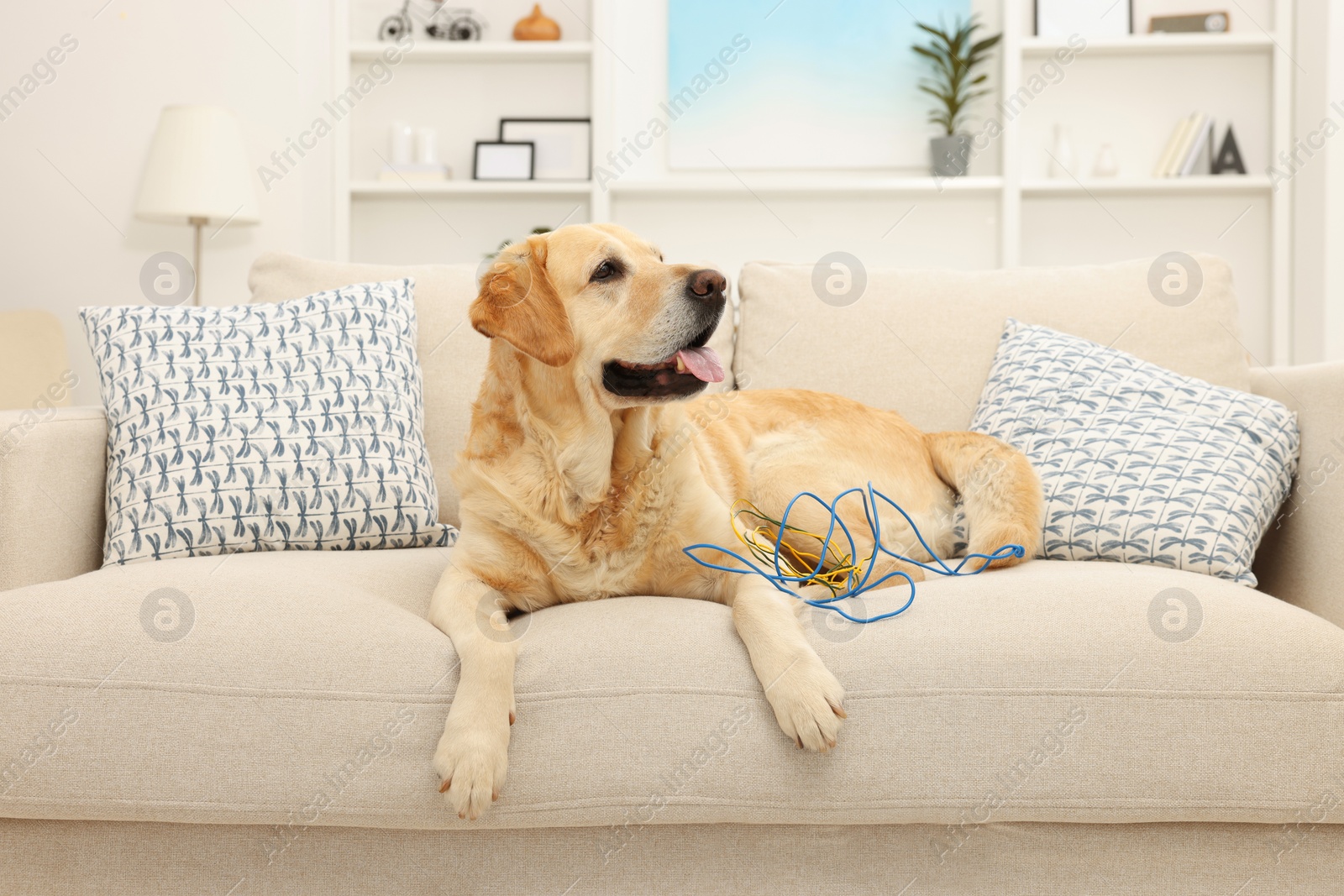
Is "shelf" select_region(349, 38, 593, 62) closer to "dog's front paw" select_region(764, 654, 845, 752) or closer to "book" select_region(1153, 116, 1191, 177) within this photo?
"book" select_region(1153, 116, 1191, 177)

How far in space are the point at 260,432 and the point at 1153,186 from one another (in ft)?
11.5

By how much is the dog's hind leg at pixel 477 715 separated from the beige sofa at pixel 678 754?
0.03 meters

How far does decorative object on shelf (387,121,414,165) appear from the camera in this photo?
3.80 meters

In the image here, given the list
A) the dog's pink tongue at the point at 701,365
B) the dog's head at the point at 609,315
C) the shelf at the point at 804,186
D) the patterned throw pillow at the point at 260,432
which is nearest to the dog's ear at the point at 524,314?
the dog's head at the point at 609,315

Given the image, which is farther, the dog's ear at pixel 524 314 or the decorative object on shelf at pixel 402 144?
the decorative object on shelf at pixel 402 144

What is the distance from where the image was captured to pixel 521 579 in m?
1.41

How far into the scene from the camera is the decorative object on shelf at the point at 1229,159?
3.58 metres

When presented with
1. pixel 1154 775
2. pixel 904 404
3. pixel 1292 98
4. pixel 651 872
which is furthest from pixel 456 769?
pixel 1292 98

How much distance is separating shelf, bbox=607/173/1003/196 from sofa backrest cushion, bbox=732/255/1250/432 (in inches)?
65.4

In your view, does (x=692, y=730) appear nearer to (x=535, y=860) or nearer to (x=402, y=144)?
(x=535, y=860)

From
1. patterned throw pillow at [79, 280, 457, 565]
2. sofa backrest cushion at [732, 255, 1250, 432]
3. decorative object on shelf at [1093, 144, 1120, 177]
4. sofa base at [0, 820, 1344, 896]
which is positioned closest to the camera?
sofa base at [0, 820, 1344, 896]

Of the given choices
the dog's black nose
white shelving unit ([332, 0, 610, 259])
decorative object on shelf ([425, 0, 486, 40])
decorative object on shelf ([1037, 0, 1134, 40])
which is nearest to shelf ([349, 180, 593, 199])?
white shelving unit ([332, 0, 610, 259])

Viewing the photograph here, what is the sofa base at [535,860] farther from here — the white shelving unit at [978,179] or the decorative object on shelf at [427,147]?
the decorative object on shelf at [427,147]

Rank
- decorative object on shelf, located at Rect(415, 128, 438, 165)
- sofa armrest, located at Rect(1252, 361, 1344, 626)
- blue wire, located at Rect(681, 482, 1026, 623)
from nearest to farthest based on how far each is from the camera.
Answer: blue wire, located at Rect(681, 482, 1026, 623) < sofa armrest, located at Rect(1252, 361, 1344, 626) < decorative object on shelf, located at Rect(415, 128, 438, 165)
